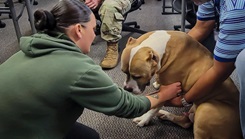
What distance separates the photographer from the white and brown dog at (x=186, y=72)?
1419mm

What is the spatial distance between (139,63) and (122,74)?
105cm

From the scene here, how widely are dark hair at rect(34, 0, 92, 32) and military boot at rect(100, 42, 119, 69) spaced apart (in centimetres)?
143

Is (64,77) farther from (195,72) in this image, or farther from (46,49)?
(195,72)

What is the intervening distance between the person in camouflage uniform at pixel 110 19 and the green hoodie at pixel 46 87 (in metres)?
1.52

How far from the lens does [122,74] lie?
96.9 inches

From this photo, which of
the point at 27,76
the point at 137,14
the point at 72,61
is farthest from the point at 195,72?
the point at 137,14

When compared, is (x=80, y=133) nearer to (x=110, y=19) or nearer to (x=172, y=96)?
(x=172, y=96)

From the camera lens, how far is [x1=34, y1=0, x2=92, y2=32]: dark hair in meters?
1.07

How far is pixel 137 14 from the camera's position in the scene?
3.90m

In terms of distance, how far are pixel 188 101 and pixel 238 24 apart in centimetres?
49

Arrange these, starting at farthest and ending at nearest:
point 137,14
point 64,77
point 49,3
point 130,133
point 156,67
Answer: point 49,3, point 137,14, point 130,133, point 156,67, point 64,77

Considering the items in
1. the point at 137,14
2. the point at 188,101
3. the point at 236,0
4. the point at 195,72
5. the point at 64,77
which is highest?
the point at 236,0

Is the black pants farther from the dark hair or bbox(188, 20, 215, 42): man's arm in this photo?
bbox(188, 20, 215, 42): man's arm

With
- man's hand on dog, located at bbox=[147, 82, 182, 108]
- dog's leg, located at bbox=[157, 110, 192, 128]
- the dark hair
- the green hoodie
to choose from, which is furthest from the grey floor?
the dark hair
